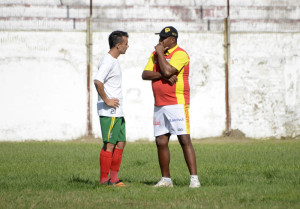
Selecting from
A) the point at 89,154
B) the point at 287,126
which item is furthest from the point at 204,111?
the point at 89,154

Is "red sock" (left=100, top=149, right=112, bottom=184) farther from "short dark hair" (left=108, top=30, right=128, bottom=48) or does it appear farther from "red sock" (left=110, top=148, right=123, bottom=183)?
"short dark hair" (left=108, top=30, right=128, bottom=48)

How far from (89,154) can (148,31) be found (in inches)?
255

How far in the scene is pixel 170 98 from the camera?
848cm

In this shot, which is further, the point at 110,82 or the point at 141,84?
the point at 141,84

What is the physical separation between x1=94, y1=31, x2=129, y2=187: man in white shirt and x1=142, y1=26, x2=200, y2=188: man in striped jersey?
0.47 metres

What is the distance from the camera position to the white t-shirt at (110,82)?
8.55 metres

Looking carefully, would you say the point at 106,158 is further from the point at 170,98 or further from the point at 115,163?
the point at 170,98

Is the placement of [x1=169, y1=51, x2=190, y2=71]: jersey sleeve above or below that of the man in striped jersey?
above

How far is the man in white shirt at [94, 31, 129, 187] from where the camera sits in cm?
852

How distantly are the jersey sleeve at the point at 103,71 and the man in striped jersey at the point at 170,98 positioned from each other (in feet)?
1.67

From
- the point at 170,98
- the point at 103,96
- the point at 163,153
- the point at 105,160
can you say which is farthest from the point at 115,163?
the point at 170,98

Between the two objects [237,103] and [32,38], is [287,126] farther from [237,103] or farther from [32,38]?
[32,38]

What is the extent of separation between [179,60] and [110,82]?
0.99 metres

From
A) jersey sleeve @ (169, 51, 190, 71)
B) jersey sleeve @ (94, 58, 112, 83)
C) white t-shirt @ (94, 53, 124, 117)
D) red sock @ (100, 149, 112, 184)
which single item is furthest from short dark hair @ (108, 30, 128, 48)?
red sock @ (100, 149, 112, 184)
